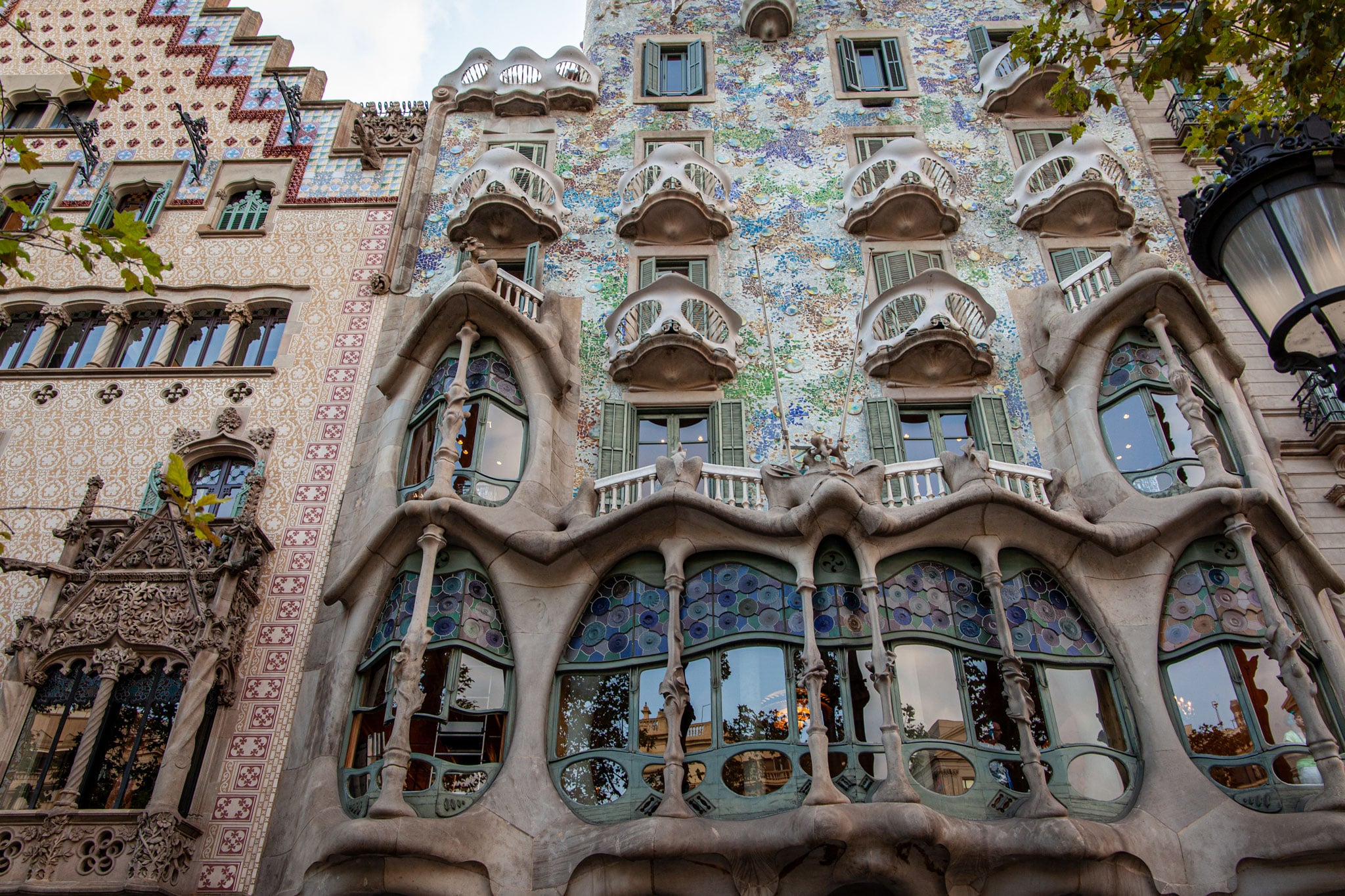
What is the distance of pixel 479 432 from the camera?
44.5 feet

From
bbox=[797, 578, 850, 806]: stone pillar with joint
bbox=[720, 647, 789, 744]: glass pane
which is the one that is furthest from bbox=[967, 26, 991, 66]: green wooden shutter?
bbox=[720, 647, 789, 744]: glass pane

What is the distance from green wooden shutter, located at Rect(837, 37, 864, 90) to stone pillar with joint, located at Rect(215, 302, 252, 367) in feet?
38.4

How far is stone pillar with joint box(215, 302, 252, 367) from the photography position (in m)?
15.8

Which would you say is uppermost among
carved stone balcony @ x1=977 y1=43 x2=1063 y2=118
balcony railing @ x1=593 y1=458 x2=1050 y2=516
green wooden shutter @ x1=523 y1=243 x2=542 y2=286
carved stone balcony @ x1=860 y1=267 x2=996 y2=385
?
carved stone balcony @ x1=977 y1=43 x2=1063 y2=118

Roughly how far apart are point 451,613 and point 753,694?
144 inches

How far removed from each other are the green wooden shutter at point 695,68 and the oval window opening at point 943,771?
13.7 m

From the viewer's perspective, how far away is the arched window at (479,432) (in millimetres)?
13188

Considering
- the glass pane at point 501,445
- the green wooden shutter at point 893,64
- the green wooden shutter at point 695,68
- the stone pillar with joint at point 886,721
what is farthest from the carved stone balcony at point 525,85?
the stone pillar with joint at point 886,721

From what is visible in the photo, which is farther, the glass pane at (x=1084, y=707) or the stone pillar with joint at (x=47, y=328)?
the stone pillar with joint at (x=47, y=328)

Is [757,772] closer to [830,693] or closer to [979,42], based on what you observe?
[830,693]

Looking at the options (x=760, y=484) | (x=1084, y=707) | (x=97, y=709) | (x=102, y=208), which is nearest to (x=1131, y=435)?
(x=1084, y=707)

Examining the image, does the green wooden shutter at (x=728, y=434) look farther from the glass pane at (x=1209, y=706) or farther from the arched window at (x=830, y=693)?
the glass pane at (x=1209, y=706)

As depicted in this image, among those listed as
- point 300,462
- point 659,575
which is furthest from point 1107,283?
point 300,462

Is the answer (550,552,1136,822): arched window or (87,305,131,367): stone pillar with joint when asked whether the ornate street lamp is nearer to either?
(550,552,1136,822): arched window
